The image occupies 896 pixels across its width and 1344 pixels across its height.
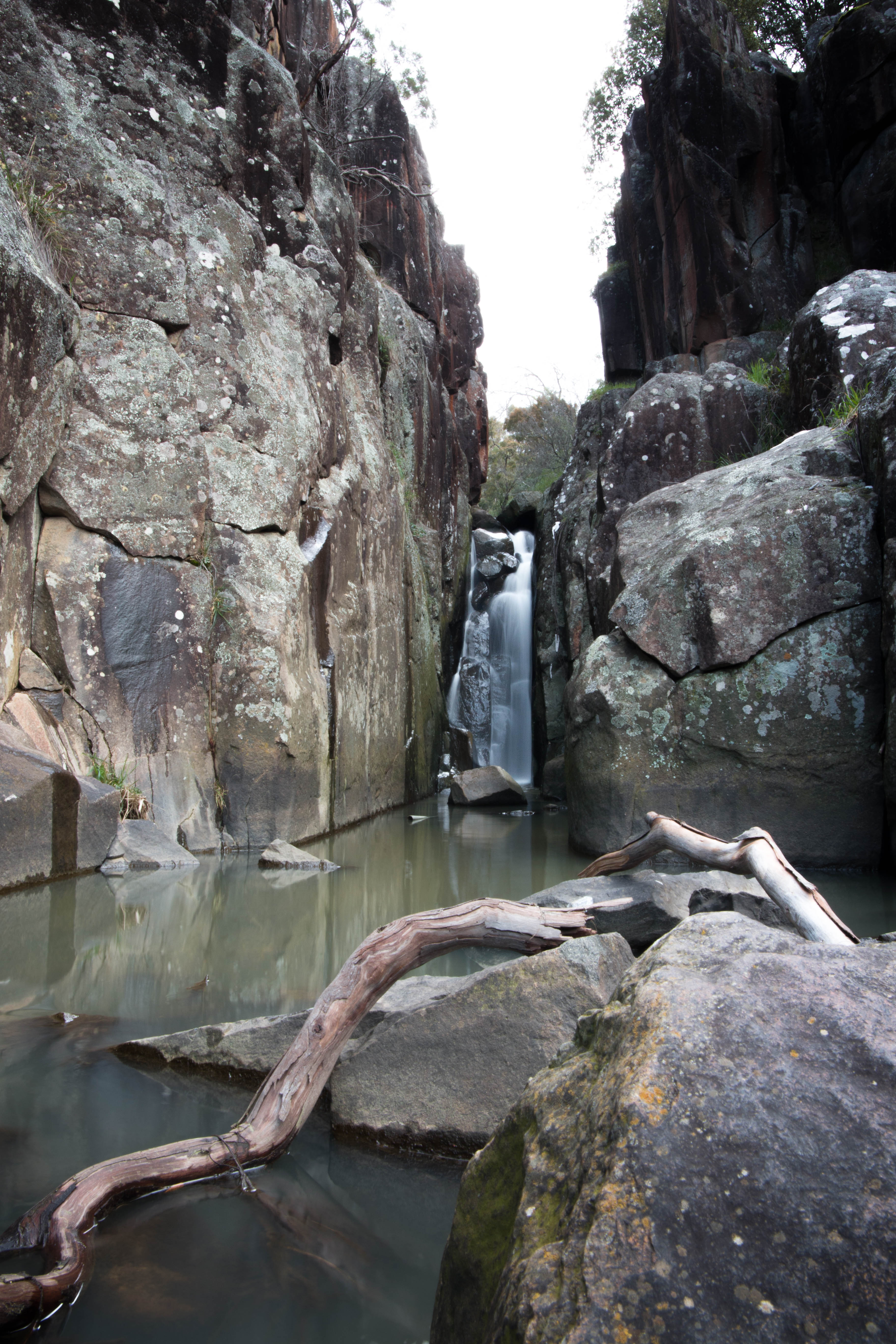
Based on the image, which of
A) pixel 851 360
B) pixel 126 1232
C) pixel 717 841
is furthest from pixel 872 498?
pixel 126 1232

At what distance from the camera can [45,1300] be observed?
131cm

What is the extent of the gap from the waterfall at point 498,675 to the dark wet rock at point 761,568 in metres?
7.47

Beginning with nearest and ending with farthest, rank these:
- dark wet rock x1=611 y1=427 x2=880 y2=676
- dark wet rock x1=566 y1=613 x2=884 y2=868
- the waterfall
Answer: dark wet rock x1=566 y1=613 x2=884 y2=868, dark wet rock x1=611 y1=427 x2=880 y2=676, the waterfall

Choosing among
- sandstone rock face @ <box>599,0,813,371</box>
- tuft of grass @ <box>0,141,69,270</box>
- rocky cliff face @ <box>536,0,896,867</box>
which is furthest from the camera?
sandstone rock face @ <box>599,0,813,371</box>

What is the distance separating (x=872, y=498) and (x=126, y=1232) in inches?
236

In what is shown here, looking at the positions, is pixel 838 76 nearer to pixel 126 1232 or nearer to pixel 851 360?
pixel 851 360

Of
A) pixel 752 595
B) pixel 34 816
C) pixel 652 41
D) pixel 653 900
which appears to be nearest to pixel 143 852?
pixel 34 816

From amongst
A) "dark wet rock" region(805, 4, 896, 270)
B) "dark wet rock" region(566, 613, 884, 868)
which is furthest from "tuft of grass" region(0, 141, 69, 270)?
"dark wet rock" region(805, 4, 896, 270)

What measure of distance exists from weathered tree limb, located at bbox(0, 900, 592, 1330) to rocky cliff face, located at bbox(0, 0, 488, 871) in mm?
4110

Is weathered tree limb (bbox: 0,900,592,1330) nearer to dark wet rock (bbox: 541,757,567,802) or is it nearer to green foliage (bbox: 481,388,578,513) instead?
dark wet rock (bbox: 541,757,567,802)

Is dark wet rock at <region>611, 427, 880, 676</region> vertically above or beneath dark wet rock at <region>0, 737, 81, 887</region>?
above

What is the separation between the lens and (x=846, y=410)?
272 inches

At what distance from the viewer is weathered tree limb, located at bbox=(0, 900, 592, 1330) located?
54.9 inches

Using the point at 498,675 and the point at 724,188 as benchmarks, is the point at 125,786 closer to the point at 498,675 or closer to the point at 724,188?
the point at 498,675
